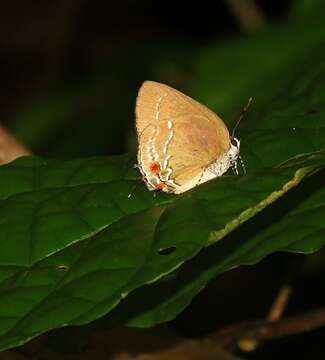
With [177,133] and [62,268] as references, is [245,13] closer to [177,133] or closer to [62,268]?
[177,133]

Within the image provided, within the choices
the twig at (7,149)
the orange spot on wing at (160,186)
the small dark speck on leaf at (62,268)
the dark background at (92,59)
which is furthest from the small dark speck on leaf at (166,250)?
the dark background at (92,59)

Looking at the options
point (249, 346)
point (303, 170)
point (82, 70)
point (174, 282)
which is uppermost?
point (303, 170)

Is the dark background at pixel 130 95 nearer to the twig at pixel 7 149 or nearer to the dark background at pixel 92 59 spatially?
the dark background at pixel 92 59

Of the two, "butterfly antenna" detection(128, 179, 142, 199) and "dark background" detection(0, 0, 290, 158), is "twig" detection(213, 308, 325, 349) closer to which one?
"butterfly antenna" detection(128, 179, 142, 199)

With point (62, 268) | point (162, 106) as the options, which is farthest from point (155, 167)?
point (62, 268)

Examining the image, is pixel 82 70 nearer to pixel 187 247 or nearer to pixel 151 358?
pixel 151 358

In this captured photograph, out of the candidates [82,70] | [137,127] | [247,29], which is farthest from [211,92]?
[82,70]

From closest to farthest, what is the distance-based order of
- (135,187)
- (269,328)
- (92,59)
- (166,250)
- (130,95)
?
(166,250) < (135,187) < (269,328) < (130,95) < (92,59)
